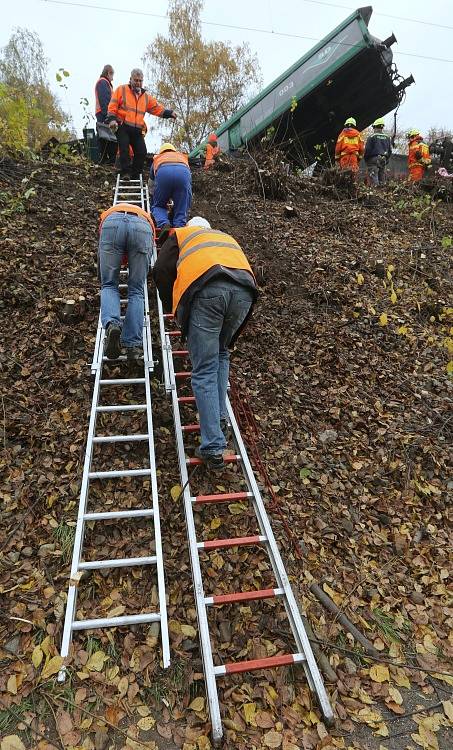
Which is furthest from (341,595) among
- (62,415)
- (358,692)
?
(62,415)

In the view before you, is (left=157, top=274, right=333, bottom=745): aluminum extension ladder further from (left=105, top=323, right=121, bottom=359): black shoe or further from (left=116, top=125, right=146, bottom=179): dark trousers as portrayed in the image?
(left=116, top=125, right=146, bottom=179): dark trousers

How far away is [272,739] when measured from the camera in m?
2.52

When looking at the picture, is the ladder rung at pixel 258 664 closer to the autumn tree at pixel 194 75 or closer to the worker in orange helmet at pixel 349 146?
the worker in orange helmet at pixel 349 146

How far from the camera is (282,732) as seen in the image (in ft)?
8.38

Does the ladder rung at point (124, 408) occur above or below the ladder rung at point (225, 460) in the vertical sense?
above

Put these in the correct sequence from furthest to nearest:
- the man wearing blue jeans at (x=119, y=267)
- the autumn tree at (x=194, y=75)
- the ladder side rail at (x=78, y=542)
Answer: the autumn tree at (x=194, y=75), the man wearing blue jeans at (x=119, y=267), the ladder side rail at (x=78, y=542)

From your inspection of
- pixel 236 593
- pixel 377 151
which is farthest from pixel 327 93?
pixel 236 593

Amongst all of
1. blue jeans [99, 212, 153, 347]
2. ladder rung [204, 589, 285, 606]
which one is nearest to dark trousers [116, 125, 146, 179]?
blue jeans [99, 212, 153, 347]

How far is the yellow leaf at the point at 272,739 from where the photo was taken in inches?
98.1

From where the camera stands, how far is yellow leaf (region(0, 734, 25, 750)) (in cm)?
237

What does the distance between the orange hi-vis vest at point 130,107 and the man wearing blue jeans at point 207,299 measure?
5252 mm

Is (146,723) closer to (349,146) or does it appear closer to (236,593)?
(236,593)

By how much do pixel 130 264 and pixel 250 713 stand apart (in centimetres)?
364

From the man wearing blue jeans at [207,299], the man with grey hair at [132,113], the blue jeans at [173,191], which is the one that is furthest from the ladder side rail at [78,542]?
the man with grey hair at [132,113]
